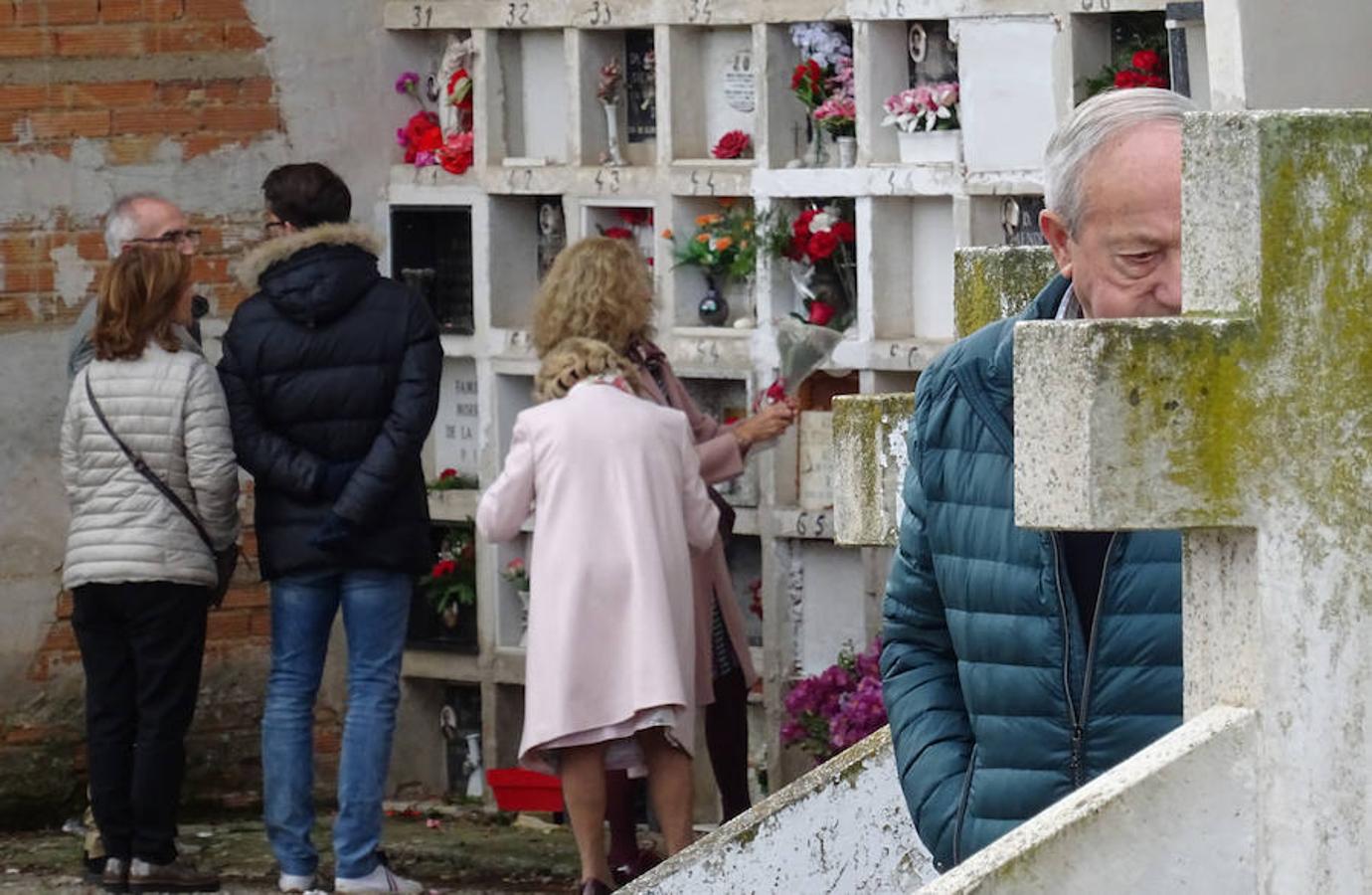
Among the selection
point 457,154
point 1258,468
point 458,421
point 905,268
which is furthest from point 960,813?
point 458,421

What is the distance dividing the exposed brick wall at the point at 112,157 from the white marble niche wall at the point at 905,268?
1.61 m

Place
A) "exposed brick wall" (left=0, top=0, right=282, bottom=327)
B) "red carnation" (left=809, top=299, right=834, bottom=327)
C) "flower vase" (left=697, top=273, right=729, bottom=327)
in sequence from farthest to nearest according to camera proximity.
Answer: "flower vase" (left=697, top=273, right=729, bottom=327), "exposed brick wall" (left=0, top=0, right=282, bottom=327), "red carnation" (left=809, top=299, right=834, bottom=327)

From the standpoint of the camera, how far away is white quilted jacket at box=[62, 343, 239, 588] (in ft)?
19.7

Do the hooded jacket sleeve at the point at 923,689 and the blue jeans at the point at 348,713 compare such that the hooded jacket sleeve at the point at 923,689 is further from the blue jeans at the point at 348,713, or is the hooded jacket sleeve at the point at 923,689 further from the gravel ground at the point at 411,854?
the gravel ground at the point at 411,854

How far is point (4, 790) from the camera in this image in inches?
269

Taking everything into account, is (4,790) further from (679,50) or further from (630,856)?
(679,50)

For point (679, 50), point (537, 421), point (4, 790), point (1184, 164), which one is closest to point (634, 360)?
point (537, 421)

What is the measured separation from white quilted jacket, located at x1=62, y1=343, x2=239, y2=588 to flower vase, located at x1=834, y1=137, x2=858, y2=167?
156 centimetres

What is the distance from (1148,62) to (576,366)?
137cm

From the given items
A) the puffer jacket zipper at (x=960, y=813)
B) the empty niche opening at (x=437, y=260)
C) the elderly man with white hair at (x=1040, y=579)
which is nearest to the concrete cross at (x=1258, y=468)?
the elderly man with white hair at (x=1040, y=579)

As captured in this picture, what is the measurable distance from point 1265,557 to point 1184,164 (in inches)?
8.3

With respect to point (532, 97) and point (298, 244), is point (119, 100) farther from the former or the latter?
point (298, 244)

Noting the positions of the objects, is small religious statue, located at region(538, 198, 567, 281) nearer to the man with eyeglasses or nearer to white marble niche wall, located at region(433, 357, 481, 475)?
white marble niche wall, located at region(433, 357, 481, 475)

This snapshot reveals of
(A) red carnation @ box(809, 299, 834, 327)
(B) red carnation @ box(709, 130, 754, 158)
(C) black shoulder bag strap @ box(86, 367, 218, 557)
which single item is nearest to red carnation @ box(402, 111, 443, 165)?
(B) red carnation @ box(709, 130, 754, 158)
